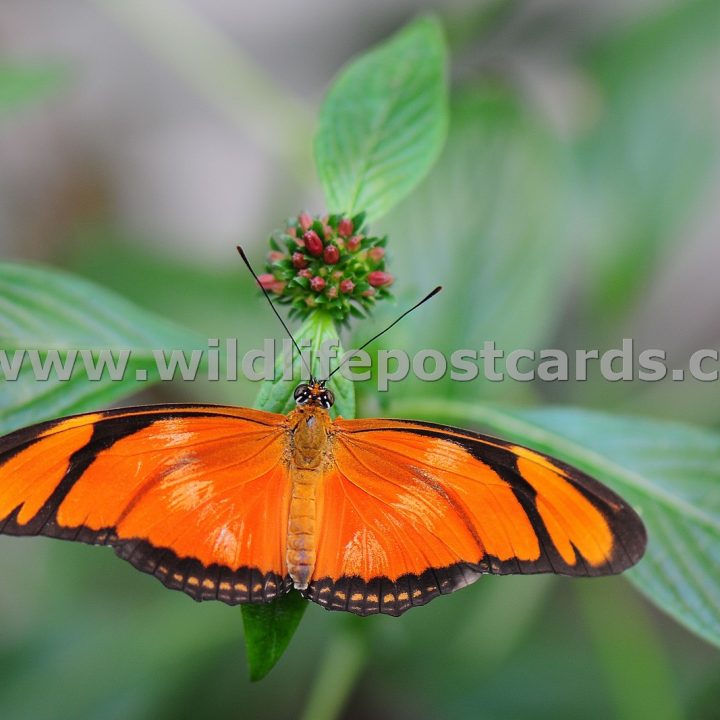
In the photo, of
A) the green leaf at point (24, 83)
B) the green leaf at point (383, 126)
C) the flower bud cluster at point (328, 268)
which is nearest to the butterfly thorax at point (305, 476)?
the flower bud cluster at point (328, 268)

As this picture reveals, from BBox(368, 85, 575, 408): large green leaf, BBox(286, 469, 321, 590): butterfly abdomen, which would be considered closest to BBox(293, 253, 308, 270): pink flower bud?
BBox(286, 469, 321, 590): butterfly abdomen

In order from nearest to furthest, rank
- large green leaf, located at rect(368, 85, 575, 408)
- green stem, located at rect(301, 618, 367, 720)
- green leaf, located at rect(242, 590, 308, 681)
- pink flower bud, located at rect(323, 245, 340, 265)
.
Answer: green leaf, located at rect(242, 590, 308, 681), pink flower bud, located at rect(323, 245, 340, 265), green stem, located at rect(301, 618, 367, 720), large green leaf, located at rect(368, 85, 575, 408)

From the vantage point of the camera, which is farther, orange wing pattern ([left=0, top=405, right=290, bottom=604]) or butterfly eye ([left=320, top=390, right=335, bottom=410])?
butterfly eye ([left=320, top=390, right=335, bottom=410])

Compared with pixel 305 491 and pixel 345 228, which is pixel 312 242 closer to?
pixel 345 228

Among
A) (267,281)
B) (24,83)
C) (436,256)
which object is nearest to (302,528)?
(267,281)

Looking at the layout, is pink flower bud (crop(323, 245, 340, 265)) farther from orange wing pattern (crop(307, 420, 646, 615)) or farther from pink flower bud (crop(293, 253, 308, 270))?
orange wing pattern (crop(307, 420, 646, 615))

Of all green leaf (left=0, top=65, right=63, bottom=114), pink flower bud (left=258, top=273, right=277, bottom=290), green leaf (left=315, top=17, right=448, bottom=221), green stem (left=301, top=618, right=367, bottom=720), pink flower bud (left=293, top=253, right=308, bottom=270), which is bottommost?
green stem (left=301, top=618, right=367, bottom=720)
